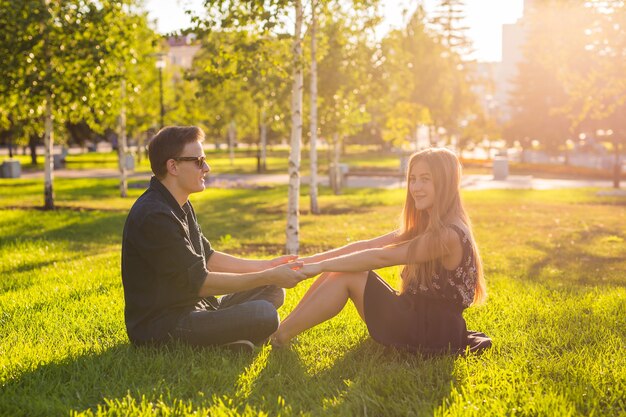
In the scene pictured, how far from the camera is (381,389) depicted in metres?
4.43

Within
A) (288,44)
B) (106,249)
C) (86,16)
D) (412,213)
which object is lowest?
(106,249)

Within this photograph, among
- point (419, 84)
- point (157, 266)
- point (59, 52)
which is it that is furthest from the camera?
point (419, 84)

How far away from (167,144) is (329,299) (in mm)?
1690

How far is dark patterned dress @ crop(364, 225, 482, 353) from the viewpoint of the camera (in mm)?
5000

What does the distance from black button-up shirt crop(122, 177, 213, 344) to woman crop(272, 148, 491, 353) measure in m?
0.92

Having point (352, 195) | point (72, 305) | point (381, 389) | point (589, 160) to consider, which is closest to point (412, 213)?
point (381, 389)

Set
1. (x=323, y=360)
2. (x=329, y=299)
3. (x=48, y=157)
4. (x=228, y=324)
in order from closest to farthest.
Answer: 1. (x=228, y=324)
2. (x=323, y=360)
3. (x=329, y=299)
4. (x=48, y=157)

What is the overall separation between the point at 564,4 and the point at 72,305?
16656mm

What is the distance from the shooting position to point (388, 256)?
16.5 ft

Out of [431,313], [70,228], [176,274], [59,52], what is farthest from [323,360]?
[59,52]

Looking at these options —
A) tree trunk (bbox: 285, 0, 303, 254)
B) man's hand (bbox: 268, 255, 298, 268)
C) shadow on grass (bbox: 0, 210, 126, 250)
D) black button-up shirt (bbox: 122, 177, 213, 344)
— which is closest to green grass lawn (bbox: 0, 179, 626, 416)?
black button-up shirt (bbox: 122, 177, 213, 344)

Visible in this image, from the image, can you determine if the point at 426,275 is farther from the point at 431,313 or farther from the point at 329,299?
the point at 329,299

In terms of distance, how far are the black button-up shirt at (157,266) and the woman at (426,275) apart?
0.92m

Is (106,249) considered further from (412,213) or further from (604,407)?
(604,407)
